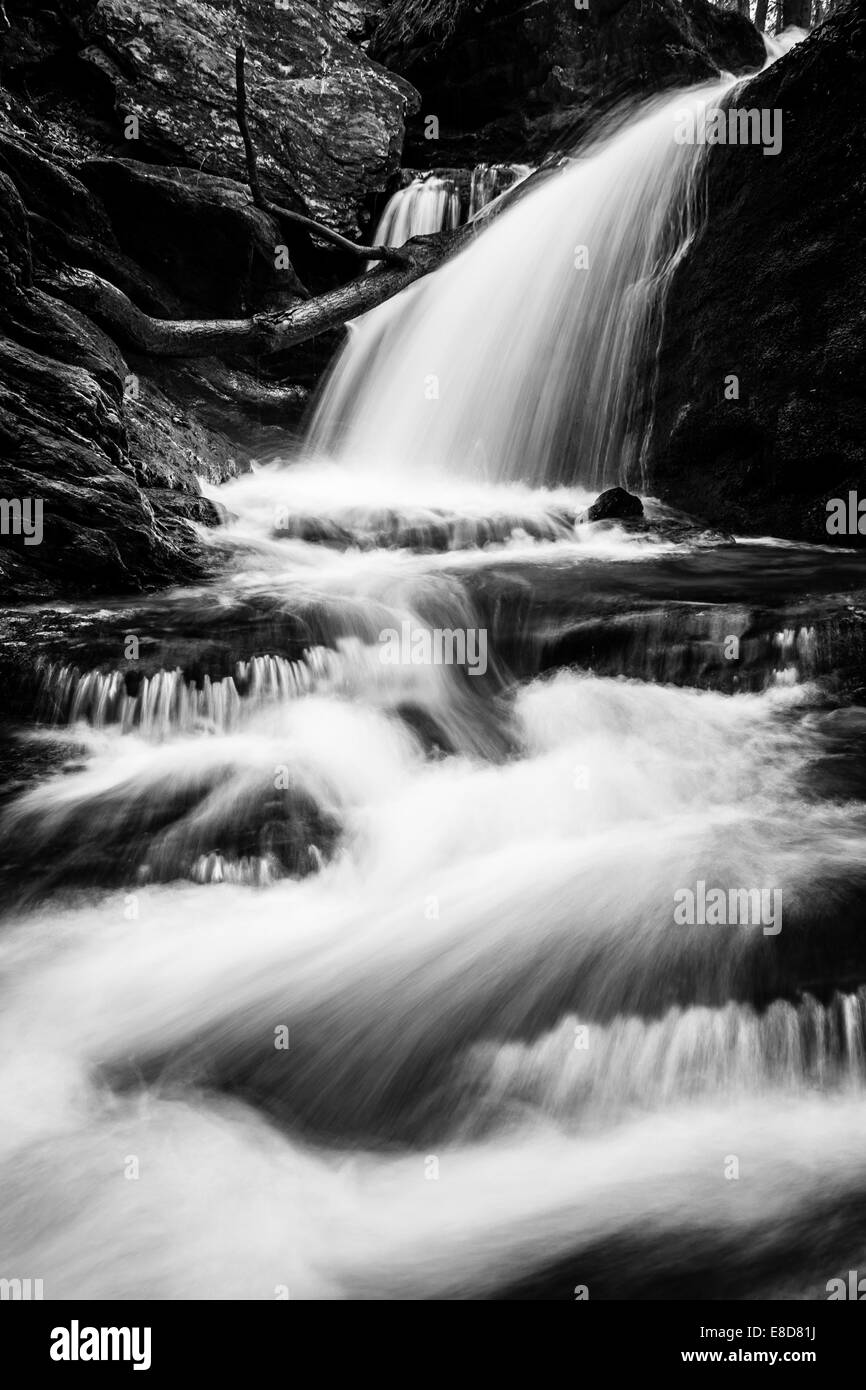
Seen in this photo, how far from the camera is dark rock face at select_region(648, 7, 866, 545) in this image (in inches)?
312

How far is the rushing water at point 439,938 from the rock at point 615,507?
1.35 metres

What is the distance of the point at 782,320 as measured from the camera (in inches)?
331

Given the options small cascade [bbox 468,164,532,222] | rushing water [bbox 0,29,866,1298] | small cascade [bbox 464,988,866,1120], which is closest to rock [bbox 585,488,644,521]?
rushing water [bbox 0,29,866,1298]

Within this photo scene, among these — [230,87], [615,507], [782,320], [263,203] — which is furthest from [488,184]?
[615,507]

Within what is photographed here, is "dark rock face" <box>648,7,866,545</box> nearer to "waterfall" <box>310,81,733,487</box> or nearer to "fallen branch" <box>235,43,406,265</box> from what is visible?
"waterfall" <box>310,81,733,487</box>

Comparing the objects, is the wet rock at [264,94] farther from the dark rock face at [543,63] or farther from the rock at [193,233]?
the dark rock face at [543,63]

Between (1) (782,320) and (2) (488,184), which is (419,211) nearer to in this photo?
(2) (488,184)

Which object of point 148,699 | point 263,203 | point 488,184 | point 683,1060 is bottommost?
point 683,1060

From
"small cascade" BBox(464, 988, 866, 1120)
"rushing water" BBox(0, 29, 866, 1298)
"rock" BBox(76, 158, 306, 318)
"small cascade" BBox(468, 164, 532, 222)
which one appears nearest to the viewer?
"rushing water" BBox(0, 29, 866, 1298)

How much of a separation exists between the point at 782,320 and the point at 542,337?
3432 millimetres

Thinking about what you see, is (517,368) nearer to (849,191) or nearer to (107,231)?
(849,191)

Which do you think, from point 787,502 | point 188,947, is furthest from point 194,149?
point 188,947

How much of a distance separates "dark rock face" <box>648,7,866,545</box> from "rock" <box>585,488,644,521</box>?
2.59ft

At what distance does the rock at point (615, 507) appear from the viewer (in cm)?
878
